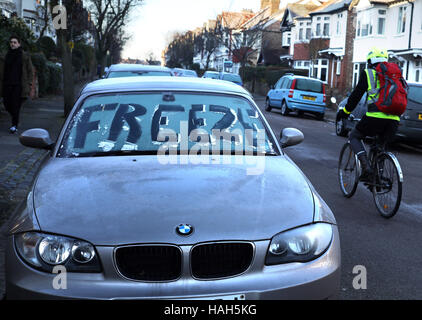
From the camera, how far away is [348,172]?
794 centimetres

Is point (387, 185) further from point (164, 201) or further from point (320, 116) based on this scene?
point (320, 116)

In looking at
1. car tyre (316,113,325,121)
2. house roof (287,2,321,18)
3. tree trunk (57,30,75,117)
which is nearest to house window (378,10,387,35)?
car tyre (316,113,325,121)

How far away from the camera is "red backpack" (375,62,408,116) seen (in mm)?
6844

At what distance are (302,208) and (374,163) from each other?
4210 millimetres

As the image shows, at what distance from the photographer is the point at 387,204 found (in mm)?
6836

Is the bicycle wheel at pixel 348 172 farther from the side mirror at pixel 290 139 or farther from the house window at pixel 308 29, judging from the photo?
the house window at pixel 308 29

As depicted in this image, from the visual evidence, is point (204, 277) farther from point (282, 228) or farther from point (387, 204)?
point (387, 204)

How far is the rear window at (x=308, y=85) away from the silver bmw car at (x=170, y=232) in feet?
72.9

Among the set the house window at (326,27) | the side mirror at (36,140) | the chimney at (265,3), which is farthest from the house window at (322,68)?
the side mirror at (36,140)

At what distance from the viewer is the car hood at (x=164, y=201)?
2.98 metres

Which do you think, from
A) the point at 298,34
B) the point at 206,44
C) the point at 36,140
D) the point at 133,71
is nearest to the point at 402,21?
the point at 298,34

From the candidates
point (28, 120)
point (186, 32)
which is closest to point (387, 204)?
point (28, 120)

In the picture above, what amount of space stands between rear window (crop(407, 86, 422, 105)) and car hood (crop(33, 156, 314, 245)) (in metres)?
11.3

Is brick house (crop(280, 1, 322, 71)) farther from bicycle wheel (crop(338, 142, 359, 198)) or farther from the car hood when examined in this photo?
the car hood
